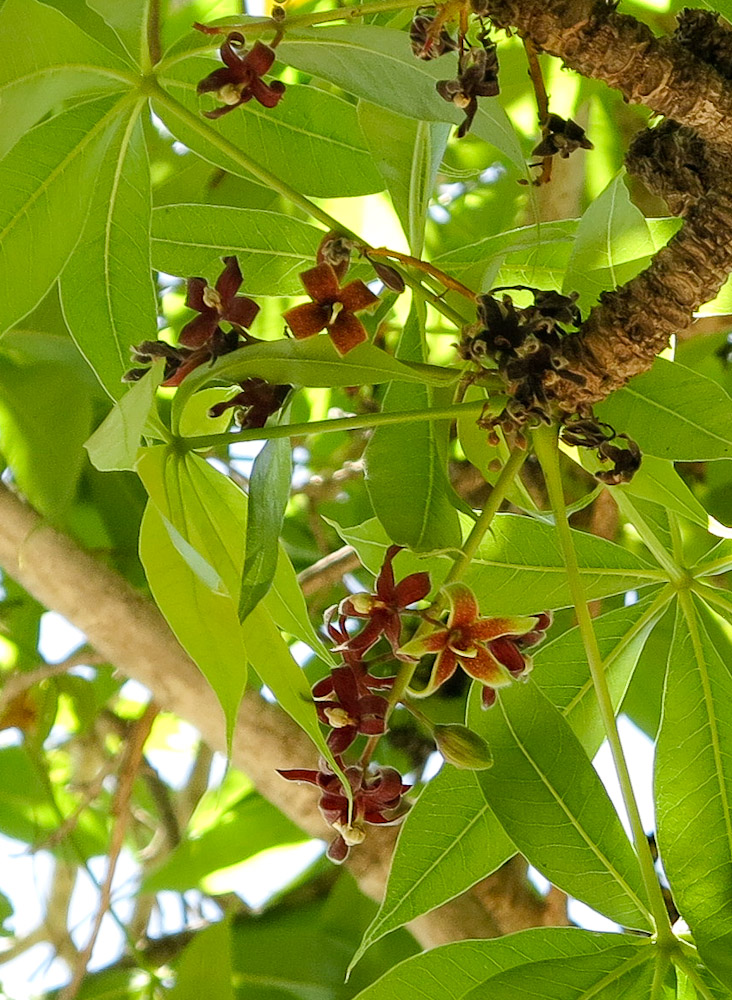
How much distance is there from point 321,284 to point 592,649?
7.3 inches

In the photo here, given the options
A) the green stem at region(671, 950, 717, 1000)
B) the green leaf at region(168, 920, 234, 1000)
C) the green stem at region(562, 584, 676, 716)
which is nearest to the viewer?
the green stem at region(671, 950, 717, 1000)

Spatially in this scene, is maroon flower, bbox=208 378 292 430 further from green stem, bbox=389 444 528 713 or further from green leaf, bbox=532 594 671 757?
green leaf, bbox=532 594 671 757

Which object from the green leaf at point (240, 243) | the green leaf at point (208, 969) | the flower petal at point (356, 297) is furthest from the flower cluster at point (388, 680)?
the green leaf at point (208, 969)

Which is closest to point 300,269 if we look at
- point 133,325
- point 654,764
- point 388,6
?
point 133,325

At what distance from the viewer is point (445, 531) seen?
1.65 feet

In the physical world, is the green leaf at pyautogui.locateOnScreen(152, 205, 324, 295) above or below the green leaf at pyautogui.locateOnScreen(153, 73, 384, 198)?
below

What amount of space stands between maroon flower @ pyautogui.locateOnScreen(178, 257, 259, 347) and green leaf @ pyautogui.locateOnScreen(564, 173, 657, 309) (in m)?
0.15

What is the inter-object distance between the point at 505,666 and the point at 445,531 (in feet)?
0.26

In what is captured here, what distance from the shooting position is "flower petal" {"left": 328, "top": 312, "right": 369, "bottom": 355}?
43cm

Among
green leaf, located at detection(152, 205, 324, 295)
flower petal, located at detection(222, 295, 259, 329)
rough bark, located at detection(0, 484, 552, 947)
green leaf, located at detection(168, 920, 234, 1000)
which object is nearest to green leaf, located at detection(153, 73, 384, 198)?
green leaf, located at detection(152, 205, 324, 295)

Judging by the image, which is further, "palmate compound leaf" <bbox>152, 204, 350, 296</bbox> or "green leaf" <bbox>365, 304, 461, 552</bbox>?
"palmate compound leaf" <bbox>152, 204, 350, 296</bbox>

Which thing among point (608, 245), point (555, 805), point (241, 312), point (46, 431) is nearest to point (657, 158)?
point (608, 245)

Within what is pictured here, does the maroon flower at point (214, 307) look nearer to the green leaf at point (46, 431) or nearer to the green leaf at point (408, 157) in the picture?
the green leaf at point (408, 157)

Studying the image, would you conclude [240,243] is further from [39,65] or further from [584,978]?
[584,978]
